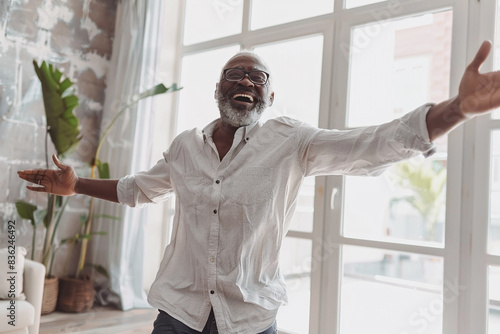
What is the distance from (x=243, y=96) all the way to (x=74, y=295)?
225 centimetres

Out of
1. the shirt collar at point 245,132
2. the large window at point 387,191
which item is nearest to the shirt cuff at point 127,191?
the shirt collar at point 245,132

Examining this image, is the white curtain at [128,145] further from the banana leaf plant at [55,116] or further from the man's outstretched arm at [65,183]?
the man's outstretched arm at [65,183]

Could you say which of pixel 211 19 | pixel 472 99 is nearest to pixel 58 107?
pixel 211 19

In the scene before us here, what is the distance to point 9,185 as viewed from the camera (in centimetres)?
302

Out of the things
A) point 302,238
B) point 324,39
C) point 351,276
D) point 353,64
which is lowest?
point 351,276

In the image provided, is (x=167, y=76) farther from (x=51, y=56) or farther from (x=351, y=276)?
(x=351, y=276)

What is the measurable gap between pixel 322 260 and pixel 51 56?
94.7 inches

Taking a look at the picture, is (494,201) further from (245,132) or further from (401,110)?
(245,132)

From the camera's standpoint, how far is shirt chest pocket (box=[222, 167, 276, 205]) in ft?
4.25

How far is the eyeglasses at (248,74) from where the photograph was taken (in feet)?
4.88

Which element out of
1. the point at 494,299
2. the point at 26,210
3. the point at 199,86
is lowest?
the point at 494,299

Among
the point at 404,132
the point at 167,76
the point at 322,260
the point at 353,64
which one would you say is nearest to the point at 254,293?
the point at 404,132

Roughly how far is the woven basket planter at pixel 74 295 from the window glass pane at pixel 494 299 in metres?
2.47

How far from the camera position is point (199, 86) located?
3410 millimetres
